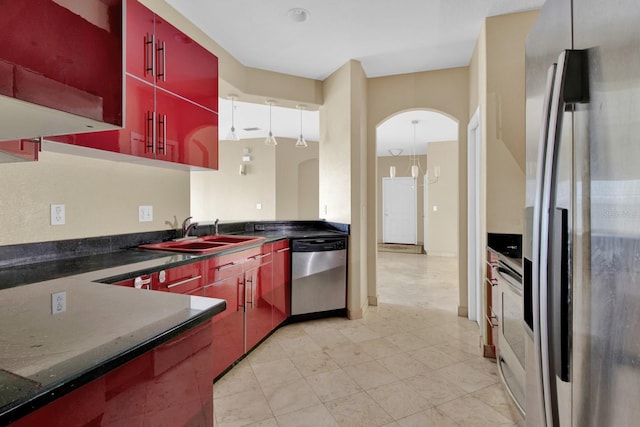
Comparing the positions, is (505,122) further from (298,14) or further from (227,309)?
(227,309)

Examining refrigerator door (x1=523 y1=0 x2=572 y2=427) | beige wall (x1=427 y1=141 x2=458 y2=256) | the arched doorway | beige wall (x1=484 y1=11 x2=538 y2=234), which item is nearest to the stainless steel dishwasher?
beige wall (x1=484 y1=11 x2=538 y2=234)

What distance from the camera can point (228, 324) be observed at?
86.8 inches

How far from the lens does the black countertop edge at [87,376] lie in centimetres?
46

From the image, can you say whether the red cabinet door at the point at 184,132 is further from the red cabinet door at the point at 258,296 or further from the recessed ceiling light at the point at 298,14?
the recessed ceiling light at the point at 298,14

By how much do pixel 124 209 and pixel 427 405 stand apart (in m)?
2.31

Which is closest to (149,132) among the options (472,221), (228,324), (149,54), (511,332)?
(149,54)

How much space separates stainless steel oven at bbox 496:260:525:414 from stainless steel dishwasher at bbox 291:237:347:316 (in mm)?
1542

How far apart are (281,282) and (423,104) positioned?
2.44 metres

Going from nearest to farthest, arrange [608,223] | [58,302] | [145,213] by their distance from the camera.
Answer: [608,223]
[58,302]
[145,213]

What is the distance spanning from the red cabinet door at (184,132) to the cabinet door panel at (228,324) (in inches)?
35.8

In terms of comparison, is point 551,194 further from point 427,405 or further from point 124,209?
point 124,209

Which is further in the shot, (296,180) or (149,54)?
(296,180)

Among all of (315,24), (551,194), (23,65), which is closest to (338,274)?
(315,24)

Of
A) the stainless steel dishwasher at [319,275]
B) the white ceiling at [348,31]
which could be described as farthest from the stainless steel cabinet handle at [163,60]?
the stainless steel dishwasher at [319,275]
